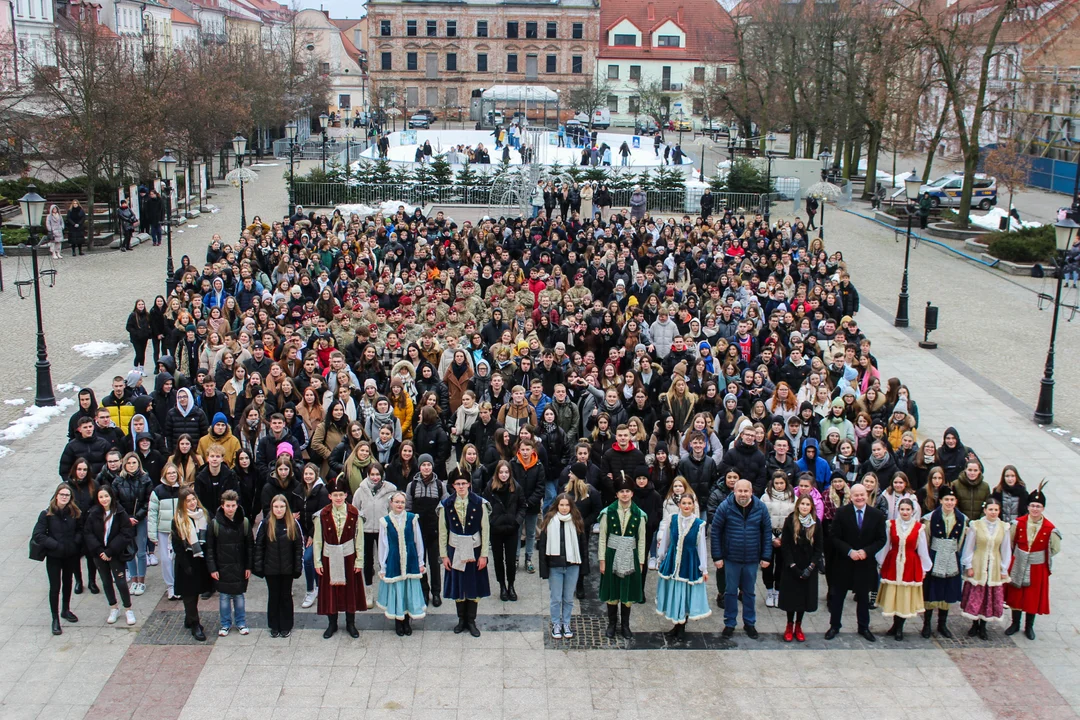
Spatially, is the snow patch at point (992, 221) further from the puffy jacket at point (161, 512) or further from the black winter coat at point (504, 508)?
the puffy jacket at point (161, 512)

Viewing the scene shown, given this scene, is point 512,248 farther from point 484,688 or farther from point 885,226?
point 885,226

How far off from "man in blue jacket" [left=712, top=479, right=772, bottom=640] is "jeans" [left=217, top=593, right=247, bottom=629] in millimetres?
4251

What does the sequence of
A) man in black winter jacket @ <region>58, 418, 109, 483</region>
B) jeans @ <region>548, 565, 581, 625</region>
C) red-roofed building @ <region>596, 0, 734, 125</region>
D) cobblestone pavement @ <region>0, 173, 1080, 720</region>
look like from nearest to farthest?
cobblestone pavement @ <region>0, 173, 1080, 720</region>
jeans @ <region>548, 565, 581, 625</region>
man in black winter jacket @ <region>58, 418, 109, 483</region>
red-roofed building @ <region>596, 0, 734, 125</region>

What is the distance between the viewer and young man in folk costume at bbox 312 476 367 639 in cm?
972

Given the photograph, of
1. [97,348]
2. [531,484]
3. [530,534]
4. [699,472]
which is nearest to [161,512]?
[531,484]

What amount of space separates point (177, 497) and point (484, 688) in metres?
3.26

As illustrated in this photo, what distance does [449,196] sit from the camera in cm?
3947

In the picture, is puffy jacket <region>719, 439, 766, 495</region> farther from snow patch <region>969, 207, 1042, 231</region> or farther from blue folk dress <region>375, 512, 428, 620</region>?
snow patch <region>969, 207, 1042, 231</region>

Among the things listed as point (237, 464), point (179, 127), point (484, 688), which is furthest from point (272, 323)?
point (179, 127)

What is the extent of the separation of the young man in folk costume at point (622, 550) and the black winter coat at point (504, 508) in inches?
36.3

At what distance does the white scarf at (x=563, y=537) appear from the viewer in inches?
380

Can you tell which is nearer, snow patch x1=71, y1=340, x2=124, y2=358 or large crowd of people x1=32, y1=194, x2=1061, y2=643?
large crowd of people x1=32, y1=194, x2=1061, y2=643

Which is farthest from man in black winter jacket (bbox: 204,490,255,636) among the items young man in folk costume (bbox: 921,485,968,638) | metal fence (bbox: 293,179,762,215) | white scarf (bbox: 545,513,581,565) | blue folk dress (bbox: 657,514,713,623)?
metal fence (bbox: 293,179,762,215)

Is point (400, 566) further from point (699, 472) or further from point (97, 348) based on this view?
point (97, 348)
